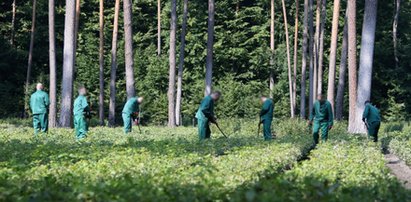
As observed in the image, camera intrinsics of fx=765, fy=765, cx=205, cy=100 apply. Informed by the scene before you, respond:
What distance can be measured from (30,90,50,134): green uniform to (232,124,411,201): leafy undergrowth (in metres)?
12.3

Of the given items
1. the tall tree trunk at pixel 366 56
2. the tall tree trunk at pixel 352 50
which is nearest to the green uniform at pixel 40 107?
the tall tree trunk at pixel 366 56

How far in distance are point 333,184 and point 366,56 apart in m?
20.1

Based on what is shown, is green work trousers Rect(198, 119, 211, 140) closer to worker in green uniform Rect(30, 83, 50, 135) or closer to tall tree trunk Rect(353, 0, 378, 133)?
worker in green uniform Rect(30, 83, 50, 135)

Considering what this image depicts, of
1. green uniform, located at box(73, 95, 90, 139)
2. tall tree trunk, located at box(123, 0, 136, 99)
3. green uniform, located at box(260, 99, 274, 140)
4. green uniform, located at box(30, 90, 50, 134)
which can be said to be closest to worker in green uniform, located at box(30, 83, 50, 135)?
green uniform, located at box(30, 90, 50, 134)

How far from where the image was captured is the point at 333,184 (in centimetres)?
901

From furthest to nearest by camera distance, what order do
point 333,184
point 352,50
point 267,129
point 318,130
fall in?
point 352,50, point 267,129, point 318,130, point 333,184

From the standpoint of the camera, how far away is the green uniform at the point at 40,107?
2372cm

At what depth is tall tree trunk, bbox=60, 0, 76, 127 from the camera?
3047 cm

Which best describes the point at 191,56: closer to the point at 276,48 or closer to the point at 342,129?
the point at 276,48

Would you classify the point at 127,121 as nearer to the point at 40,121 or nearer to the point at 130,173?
the point at 40,121

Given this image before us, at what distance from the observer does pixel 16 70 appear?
189 ft

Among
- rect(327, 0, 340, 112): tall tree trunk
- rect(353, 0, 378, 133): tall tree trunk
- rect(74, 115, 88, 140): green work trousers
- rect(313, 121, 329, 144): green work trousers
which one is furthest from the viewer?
rect(327, 0, 340, 112): tall tree trunk

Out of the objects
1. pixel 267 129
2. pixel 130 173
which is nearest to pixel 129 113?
pixel 267 129

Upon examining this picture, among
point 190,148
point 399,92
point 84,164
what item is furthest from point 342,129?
point 399,92
